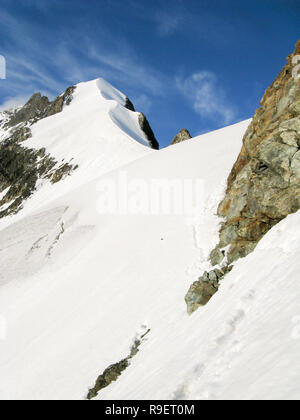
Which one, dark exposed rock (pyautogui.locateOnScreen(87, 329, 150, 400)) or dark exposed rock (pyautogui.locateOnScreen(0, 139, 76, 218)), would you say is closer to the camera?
dark exposed rock (pyautogui.locateOnScreen(87, 329, 150, 400))

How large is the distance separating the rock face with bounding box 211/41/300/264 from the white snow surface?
0.97m

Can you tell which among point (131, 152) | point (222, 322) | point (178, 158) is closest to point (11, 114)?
point (131, 152)

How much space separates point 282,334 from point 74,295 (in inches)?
506

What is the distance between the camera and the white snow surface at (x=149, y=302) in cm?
550

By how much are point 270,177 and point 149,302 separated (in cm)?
717

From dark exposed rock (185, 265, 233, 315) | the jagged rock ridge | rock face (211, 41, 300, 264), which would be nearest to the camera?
dark exposed rock (185, 265, 233, 315)

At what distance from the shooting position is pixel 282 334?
16.6 feet

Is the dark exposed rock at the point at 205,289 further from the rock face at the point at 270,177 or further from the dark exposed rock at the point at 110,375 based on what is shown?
the dark exposed rock at the point at 110,375

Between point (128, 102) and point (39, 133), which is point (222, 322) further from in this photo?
point (128, 102)

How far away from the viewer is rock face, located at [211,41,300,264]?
10.5 meters

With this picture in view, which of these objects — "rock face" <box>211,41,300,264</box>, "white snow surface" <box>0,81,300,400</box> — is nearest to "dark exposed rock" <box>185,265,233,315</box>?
"white snow surface" <box>0,81,300,400</box>

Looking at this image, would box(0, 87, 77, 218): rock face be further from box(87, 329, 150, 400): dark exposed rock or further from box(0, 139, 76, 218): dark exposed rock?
box(87, 329, 150, 400): dark exposed rock

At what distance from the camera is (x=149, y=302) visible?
41.3 feet

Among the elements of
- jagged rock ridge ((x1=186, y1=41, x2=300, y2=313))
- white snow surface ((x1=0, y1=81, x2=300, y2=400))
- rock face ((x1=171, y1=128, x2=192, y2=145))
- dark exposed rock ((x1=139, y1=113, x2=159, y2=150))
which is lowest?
white snow surface ((x1=0, y1=81, x2=300, y2=400))
